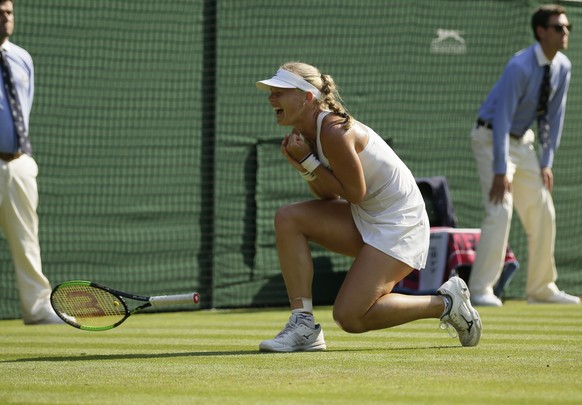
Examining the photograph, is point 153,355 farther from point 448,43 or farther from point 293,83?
point 448,43

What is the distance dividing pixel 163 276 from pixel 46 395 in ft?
19.9

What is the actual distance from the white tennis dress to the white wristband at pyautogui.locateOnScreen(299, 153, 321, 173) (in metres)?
0.08

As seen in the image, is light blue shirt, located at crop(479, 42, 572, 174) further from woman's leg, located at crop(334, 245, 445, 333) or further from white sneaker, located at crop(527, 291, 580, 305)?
woman's leg, located at crop(334, 245, 445, 333)

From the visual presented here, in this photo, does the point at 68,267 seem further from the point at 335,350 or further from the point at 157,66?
the point at 335,350

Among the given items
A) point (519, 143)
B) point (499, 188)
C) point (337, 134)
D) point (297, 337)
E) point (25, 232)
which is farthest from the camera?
point (519, 143)

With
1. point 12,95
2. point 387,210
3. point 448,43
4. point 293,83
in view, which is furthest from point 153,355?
point 448,43

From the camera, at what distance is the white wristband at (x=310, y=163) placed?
658cm

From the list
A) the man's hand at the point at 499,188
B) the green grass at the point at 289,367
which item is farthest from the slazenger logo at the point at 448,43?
the green grass at the point at 289,367

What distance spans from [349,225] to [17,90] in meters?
3.49

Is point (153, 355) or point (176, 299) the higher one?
point (176, 299)

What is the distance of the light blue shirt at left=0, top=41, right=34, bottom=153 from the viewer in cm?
928

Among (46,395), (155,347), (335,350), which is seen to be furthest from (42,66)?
(46,395)

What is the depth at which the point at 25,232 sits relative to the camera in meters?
9.45

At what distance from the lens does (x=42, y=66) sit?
10.4 meters
